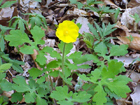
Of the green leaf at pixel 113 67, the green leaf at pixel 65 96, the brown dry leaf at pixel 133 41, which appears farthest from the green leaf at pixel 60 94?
the brown dry leaf at pixel 133 41

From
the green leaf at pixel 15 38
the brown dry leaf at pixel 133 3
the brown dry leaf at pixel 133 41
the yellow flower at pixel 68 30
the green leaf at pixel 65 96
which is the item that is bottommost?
the green leaf at pixel 65 96

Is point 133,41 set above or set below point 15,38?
below

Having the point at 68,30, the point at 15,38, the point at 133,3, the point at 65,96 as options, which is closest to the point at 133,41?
the point at 133,3

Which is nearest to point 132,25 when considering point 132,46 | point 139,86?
point 132,46

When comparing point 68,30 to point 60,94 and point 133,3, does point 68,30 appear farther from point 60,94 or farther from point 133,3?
point 133,3

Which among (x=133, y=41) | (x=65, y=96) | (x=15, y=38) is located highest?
(x=15, y=38)

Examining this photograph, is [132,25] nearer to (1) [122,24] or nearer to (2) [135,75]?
(1) [122,24]

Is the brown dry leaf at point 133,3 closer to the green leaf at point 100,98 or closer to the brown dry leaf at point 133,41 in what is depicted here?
the brown dry leaf at point 133,41

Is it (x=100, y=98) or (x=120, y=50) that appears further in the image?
(x=120, y=50)

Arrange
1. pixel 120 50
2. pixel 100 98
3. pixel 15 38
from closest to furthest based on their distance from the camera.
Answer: pixel 100 98
pixel 15 38
pixel 120 50

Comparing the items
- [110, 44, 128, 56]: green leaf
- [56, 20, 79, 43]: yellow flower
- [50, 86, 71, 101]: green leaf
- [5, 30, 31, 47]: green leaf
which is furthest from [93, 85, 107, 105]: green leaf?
[5, 30, 31, 47]: green leaf

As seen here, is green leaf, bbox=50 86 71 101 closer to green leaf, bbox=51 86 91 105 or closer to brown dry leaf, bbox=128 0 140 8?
green leaf, bbox=51 86 91 105
